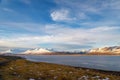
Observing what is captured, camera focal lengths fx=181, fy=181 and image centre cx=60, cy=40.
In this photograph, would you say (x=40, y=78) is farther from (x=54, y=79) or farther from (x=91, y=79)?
(x=91, y=79)

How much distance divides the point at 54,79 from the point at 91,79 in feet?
20.3

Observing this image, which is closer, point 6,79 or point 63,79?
point 6,79

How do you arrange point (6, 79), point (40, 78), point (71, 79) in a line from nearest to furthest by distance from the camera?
point (6, 79), point (71, 79), point (40, 78)

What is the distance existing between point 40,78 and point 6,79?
20.6 feet

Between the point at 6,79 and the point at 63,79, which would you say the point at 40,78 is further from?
the point at 6,79

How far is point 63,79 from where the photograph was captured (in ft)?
100

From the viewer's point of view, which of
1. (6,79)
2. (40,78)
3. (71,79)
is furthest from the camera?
(40,78)

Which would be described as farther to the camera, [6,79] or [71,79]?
[71,79]

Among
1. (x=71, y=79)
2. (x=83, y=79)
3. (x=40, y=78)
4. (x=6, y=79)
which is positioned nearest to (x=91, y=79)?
(x=83, y=79)

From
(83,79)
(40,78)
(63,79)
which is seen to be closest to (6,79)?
(40,78)

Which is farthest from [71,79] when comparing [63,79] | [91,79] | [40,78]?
[40,78]

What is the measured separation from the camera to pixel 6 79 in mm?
28203

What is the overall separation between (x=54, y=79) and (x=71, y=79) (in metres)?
2.90

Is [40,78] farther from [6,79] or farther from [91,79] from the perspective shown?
[91,79]
